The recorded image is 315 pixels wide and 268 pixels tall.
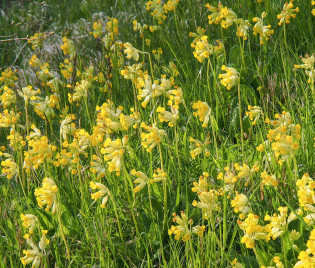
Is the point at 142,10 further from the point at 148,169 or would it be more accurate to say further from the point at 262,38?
the point at 148,169

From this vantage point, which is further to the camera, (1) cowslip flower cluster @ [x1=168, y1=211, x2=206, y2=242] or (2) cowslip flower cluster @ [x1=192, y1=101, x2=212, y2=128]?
(2) cowslip flower cluster @ [x1=192, y1=101, x2=212, y2=128]

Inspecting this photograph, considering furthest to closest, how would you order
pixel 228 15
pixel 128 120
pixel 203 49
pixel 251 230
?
pixel 228 15 < pixel 203 49 < pixel 128 120 < pixel 251 230

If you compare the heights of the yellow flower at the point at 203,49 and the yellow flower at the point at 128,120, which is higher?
the yellow flower at the point at 203,49

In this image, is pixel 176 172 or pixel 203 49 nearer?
pixel 176 172

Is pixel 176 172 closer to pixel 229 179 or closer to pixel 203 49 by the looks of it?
pixel 229 179

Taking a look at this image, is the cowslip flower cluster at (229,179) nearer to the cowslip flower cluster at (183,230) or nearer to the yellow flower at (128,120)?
the cowslip flower cluster at (183,230)

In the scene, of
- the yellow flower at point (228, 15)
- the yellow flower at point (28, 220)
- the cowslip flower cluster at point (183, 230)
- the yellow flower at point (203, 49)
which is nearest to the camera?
the cowslip flower cluster at point (183, 230)

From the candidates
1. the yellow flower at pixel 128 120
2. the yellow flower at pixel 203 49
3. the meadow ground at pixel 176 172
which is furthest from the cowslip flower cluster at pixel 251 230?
the yellow flower at pixel 203 49

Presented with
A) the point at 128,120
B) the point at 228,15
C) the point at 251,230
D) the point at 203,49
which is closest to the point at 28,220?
the point at 128,120

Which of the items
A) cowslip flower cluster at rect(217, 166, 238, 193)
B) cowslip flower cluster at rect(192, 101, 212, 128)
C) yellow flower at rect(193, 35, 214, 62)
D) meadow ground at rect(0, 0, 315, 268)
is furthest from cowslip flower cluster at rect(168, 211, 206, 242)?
yellow flower at rect(193, 35, 214, 62)

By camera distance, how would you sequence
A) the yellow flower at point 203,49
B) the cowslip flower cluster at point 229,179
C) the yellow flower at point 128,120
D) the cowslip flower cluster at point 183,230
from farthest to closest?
1. the yellow flower at point 203,49
2. the yellow flower at point 128,120
3. the cowslip flower cluster at point 229,179
4. the cowslip flower cluster at point 183,230

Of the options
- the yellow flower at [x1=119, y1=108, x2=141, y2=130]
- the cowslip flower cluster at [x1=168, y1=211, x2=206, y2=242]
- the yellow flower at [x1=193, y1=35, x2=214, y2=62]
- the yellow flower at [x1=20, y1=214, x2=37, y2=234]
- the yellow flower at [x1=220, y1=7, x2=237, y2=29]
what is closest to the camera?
the cowslip flower cluster at [x1=168, y1=211, x2=206, y2=242]

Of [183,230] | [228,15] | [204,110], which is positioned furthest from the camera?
[228,15]

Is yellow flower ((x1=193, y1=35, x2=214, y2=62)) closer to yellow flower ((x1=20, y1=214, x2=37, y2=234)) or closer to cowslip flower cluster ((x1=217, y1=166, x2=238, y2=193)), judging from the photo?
cowslip flower cluster ((x1=217, y1=166, x2=238, y2=193))
